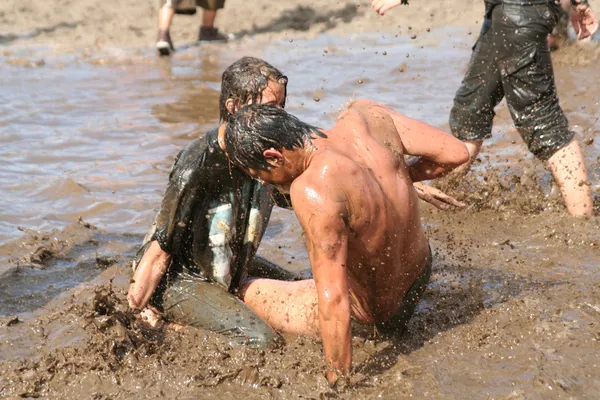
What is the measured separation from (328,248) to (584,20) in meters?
3.27

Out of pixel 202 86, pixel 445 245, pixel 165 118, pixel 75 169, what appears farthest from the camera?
pixel 202 86

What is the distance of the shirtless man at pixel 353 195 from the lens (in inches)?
126

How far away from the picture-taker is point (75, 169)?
681 centimetres

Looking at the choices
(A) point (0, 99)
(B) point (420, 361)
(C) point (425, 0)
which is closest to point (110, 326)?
(B) point (420, 361)

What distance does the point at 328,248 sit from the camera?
3172 mm

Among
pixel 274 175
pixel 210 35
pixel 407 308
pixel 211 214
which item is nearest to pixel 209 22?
pixel 210 35

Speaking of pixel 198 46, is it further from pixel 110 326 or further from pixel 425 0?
pixel 110 326

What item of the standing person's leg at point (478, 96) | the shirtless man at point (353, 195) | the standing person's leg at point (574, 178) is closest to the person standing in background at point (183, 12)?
the standing person's leg at point (478, 96)

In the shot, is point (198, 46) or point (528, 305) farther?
point (198, 46)

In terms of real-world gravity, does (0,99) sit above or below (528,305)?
below

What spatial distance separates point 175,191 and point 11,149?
145 inches

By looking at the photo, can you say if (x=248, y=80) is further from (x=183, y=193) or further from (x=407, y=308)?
(x=407, y=308)

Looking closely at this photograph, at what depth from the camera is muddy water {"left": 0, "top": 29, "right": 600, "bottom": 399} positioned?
3676 mm

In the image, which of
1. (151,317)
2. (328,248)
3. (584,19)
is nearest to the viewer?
(328,248)
